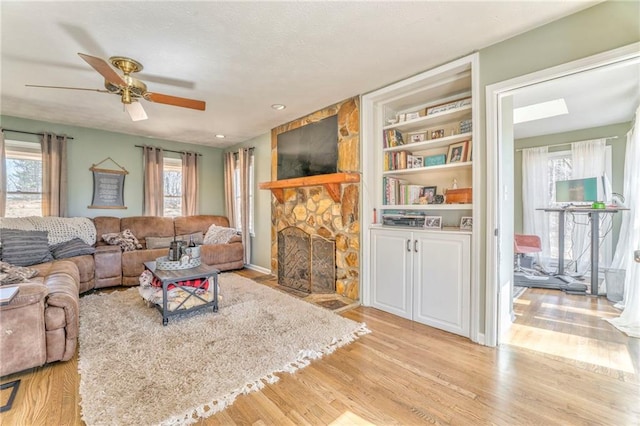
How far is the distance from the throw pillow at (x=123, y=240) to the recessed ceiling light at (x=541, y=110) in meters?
6.05

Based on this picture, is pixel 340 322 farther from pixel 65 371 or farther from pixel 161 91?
pixel 161 91

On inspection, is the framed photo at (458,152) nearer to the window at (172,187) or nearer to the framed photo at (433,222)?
the framed photo at (433,222)

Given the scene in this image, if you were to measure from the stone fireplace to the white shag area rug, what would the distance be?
551 mm

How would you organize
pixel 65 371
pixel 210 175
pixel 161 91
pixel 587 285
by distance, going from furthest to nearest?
pixel 210 175, pixel 587 285, pixel 161 91, pixel 65 371

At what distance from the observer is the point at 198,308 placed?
2836 millimetres

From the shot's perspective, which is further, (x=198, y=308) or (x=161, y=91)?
(x=161, y=91)

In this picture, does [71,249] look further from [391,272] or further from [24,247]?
[391,272]

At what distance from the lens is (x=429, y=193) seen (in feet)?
9.79

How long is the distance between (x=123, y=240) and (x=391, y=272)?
4034 millimetres

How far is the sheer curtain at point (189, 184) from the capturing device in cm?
540

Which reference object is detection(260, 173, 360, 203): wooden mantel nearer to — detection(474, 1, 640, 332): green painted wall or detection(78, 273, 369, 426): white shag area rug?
detection(474, 1, 640, 332): green painted wall

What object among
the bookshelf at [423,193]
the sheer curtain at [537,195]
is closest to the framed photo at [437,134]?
the bookshelf at [423,193]

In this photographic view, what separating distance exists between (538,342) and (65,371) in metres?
3.70

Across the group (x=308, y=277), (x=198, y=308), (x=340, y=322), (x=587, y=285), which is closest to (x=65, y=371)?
(x=198, y=308)
